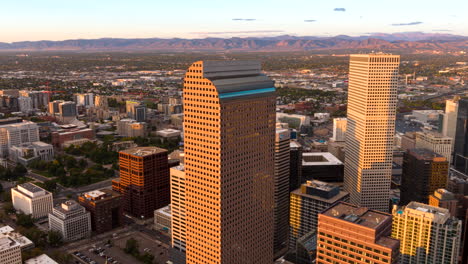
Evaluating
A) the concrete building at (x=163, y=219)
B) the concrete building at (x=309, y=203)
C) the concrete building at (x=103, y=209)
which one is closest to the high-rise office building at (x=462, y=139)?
the concrete building at (x=309, y=203)

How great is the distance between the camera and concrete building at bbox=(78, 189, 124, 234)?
13162 centimetres

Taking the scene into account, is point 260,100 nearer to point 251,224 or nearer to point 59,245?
point 251,224

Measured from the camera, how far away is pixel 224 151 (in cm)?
7406

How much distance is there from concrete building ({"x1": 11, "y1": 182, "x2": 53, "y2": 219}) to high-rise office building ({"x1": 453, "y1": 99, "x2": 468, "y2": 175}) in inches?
6516

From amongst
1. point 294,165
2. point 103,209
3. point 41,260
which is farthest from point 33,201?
point 294,165

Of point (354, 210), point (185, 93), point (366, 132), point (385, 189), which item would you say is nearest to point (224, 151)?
point (185, 93)

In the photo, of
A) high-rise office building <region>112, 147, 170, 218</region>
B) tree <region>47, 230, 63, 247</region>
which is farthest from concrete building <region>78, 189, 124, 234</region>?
tree <region>47, 230, 63, 247</region>

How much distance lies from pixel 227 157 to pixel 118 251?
63097mm

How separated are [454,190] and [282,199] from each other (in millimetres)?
66580

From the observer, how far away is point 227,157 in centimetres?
7475

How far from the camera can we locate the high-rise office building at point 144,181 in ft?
453

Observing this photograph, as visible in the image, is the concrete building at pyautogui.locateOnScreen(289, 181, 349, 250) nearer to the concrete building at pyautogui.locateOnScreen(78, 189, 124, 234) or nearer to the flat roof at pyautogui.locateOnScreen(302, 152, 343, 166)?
the flat roof at pyautogui.locateOnScreen(302, 152, 343, 166)

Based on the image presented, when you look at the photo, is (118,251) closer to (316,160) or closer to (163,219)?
(163,219)

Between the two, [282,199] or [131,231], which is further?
[131,231]
